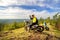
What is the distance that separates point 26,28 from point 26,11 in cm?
30

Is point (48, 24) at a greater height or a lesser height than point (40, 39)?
greater

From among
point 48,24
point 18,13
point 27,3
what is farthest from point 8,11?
point 48,24

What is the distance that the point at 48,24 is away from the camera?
2.74 meters

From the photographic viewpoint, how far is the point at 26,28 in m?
2.70

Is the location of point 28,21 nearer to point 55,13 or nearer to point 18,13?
point 18,13

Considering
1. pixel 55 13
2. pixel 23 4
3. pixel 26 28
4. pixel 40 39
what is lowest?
pixel 40 39

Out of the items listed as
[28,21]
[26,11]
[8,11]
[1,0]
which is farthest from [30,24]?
[1,0]

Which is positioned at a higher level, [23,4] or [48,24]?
[23,4]

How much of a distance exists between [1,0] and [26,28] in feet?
2.12

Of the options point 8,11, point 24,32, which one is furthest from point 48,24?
point 8,11

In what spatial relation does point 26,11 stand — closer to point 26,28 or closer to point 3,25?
point 26,28

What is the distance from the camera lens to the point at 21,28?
2.69 metres

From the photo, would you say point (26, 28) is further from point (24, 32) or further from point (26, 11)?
point (26, 11)

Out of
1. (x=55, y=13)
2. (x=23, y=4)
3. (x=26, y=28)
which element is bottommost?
(x=26, y=28)
